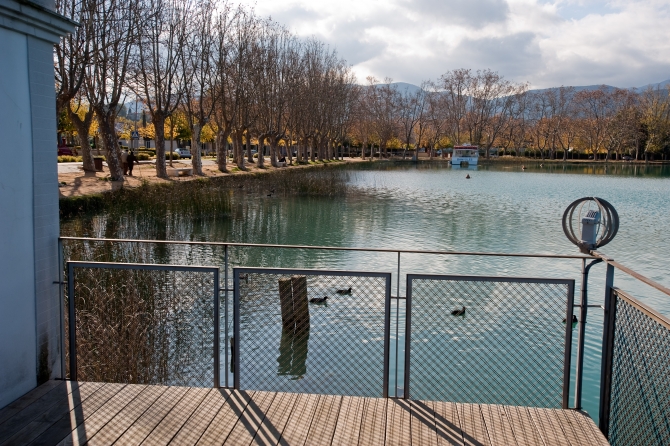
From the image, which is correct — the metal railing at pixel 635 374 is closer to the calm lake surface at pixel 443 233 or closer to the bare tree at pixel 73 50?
the calm lake surface at pixel 443 233

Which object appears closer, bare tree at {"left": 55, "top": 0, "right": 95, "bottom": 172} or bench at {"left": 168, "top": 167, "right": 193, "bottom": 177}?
bare tree at {"left": 55, "top": 0, "right": 95, "bottom": 172}

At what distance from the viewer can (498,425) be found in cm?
464

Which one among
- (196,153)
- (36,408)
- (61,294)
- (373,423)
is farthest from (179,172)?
(373,423)

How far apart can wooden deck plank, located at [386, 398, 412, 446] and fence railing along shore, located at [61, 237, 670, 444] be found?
23 centimetres

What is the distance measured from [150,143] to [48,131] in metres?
106

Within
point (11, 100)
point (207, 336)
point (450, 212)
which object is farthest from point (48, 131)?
point (450, 212)

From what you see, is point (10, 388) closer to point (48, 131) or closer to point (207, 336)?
point (48, 131)

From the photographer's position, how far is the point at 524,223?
1033 inches

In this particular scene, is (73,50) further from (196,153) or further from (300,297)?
(300,297)

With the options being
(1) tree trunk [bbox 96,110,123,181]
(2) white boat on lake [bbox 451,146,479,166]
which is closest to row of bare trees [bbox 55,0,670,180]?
(1) tree trunk [bbox 96,110,123,181]

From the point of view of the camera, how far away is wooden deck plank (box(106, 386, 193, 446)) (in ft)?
14.2

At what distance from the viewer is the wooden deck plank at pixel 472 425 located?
439cm

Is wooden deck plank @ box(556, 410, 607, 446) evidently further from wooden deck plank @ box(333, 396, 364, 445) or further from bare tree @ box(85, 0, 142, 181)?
bare tree @ box(85, 0, 142, 181)

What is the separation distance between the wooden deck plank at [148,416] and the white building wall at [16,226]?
3.29ft
